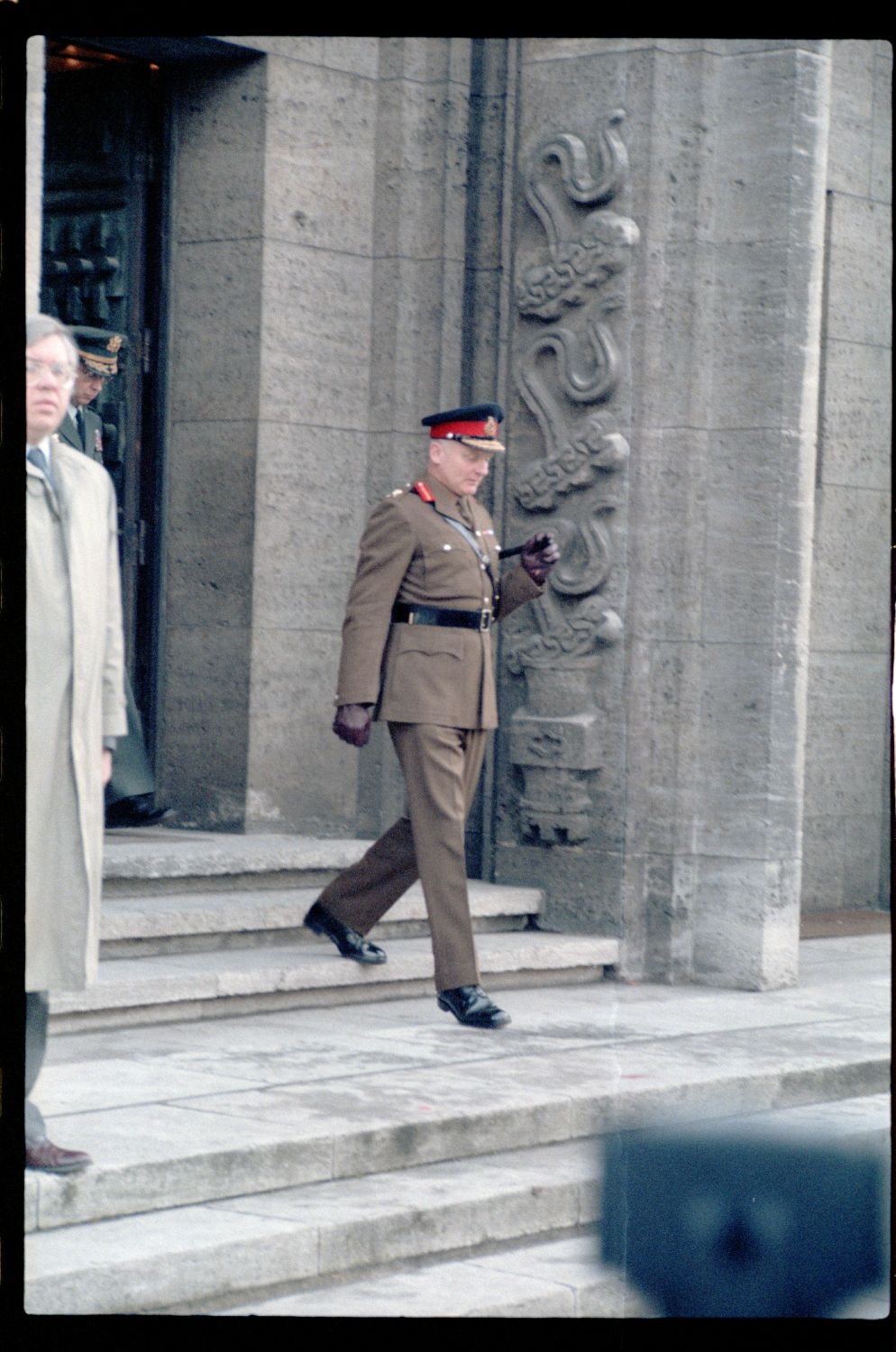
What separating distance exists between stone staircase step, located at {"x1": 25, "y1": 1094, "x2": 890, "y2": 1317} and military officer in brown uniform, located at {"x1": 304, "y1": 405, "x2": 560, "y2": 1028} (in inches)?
62.2

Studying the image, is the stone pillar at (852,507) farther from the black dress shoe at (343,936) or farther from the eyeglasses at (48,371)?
the eyeglasses at (48,371)

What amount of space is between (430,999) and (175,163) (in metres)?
3.58

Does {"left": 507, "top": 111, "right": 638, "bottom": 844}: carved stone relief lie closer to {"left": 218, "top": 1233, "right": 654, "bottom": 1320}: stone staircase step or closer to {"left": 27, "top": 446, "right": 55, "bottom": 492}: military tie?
{"left": 218, "top": 1233, "right": 654, "bottom": 1320}: stone staircase step

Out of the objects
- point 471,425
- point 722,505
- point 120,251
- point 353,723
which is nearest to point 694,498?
point 722,505

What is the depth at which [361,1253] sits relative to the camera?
5691mm

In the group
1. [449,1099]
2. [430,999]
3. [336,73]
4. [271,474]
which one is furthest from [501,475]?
[449,1099]

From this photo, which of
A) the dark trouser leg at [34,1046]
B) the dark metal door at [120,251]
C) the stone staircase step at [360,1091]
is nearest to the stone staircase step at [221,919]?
the stone staircase step at [360,1091]

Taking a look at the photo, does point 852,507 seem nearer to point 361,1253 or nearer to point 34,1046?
point 361,1253

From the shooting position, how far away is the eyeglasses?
5.13 m

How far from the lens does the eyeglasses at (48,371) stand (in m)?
5.13

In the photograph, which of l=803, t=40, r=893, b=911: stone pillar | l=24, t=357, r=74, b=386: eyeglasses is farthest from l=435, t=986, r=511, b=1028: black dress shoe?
l=803, t=40, r=893, b=911: stone pillar

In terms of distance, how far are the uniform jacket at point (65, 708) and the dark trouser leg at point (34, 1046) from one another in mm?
157

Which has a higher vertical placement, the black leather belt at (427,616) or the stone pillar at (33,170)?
the stone pillar at (33,170)

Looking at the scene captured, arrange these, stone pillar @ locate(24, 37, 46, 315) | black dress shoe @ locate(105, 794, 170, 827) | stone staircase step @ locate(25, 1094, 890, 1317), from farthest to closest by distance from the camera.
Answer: black dress shoe @ locate(105, 794, 170, 827)
stone pillar @ locate(24, 37, 46, 315)
stone staircase step @ locate(25, 1094, 890, 1317)
